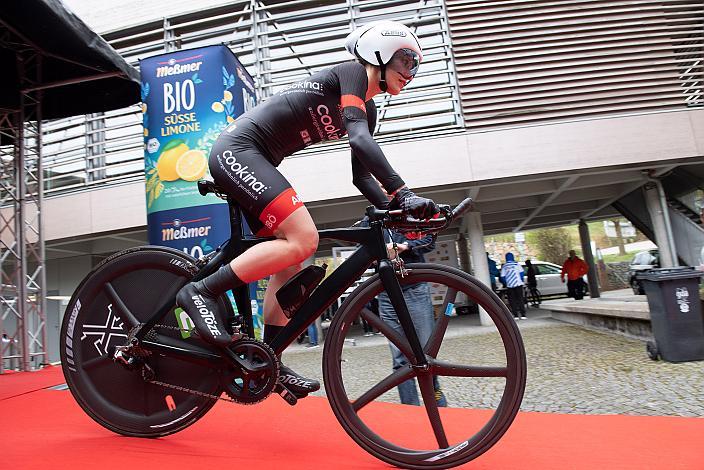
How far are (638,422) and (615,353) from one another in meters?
3.99

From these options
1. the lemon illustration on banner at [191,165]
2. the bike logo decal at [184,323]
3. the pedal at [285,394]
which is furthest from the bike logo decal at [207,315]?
the lemon illustration on banner at [191,165]

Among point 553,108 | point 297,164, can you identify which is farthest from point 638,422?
point 553,108

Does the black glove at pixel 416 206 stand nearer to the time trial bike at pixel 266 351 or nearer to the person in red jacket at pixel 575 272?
the time trial bike at pixel 266 351

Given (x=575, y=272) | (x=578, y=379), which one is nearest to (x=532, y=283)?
(x=575, y=272)

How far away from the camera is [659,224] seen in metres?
12.8

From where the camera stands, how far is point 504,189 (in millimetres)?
13188

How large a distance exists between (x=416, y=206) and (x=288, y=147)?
803 mm

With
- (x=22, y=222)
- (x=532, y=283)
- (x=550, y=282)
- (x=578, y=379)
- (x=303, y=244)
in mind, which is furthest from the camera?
(x=550, y=282)

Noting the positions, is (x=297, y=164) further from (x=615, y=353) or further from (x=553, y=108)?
(x=615, y=353)

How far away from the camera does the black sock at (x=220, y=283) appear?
6.81ft

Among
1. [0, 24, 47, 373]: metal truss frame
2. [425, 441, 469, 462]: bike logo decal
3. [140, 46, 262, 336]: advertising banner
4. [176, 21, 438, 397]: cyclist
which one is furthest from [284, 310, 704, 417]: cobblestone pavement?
[0, 24, 47, 373]: metal truss frame

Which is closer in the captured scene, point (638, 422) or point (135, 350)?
point (135, 350)

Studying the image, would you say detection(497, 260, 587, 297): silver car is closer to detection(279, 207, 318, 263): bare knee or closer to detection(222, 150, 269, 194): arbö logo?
detection(279, 207, 318, 263): bare knee

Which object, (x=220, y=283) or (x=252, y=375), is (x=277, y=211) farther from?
(x=252, y=375)
